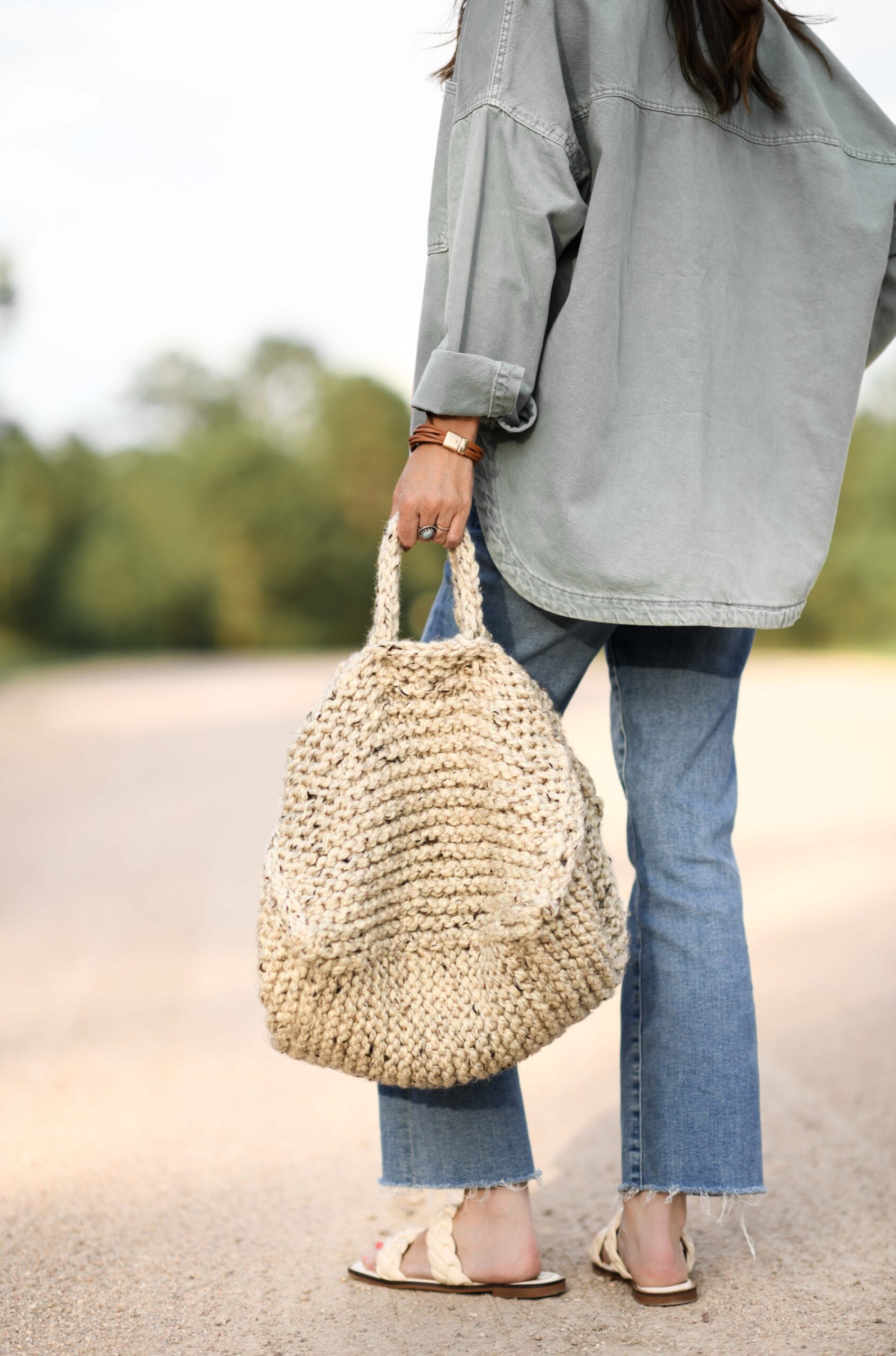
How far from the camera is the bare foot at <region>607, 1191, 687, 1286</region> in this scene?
153 cm

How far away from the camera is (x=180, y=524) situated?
29797 mm

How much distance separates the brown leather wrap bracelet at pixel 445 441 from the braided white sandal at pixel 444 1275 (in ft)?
3.08

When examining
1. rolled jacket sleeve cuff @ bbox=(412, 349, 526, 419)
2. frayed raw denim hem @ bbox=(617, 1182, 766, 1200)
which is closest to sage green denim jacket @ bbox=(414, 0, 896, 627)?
rolled jacket sleeve cuff @ bbox=(412, 349, 526, 419)

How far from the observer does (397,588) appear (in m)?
1.44

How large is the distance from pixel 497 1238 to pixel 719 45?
1444 millimetres

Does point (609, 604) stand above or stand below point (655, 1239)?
above

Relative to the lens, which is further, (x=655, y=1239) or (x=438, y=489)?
(x=655, y=1239)

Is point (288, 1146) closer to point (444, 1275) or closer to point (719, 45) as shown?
point (444, 1275)

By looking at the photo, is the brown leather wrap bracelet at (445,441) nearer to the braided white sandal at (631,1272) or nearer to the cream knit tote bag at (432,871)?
the cream knit tote bag at (432,871)

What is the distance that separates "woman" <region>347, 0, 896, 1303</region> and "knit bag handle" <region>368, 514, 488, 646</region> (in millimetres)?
20

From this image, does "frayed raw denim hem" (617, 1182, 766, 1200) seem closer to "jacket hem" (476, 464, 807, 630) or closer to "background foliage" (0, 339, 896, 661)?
"jacket hem" (476, 464, 807, 630)

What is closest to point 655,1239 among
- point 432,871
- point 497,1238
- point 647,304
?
point 497,1238

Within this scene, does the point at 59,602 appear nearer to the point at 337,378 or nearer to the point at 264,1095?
the point at 337,378

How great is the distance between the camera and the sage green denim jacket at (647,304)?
1.38 m
